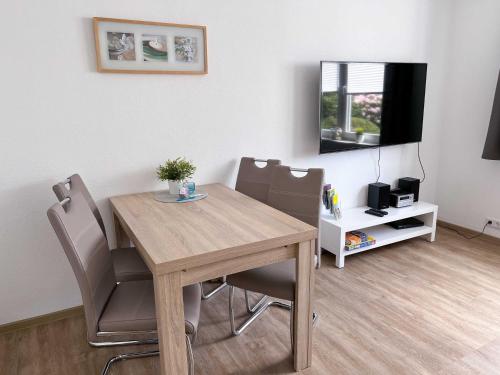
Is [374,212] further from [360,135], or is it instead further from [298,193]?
[298,193]

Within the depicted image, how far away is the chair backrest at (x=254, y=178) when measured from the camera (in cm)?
260

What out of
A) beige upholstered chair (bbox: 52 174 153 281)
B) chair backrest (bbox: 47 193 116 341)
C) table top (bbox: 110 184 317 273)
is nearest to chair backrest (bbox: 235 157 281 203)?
table top (bbox: 110 184 317 273)

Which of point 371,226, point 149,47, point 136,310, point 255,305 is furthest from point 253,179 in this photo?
point 371,226

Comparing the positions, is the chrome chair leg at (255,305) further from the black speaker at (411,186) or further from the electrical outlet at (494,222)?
the electrical outlet at (494,222)

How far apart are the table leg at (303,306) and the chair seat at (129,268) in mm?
832

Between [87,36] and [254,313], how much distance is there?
2014 millimetres

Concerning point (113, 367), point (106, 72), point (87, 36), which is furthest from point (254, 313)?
point (87, 36)

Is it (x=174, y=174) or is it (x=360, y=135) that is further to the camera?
(x=360, y=135)

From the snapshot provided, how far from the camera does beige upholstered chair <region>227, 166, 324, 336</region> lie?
1933 millimetres

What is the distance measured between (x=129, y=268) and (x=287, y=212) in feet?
3.25

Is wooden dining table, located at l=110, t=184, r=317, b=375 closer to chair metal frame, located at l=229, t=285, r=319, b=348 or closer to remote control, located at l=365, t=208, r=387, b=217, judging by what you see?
chair metal frame, located at l=229, t=285, r=319, b=348

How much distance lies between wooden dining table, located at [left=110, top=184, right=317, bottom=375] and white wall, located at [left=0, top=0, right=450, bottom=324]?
1.58 feet

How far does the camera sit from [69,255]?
1460 millimetres

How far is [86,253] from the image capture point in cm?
155
